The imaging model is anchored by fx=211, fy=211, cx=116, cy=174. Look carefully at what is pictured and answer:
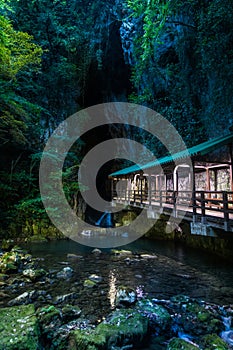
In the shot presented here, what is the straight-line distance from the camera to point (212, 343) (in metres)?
4.17

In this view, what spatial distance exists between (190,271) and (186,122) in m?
11.8

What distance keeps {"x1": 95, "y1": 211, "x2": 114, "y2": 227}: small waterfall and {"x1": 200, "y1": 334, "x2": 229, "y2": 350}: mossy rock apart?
1712cm

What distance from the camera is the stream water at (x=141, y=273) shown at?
21.1 feet

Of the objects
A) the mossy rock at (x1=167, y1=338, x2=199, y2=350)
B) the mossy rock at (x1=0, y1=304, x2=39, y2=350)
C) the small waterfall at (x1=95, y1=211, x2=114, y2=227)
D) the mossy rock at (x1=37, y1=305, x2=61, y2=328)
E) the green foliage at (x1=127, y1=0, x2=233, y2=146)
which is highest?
the green foliage at (x1=127, y1=0, x2=233, y2=146)

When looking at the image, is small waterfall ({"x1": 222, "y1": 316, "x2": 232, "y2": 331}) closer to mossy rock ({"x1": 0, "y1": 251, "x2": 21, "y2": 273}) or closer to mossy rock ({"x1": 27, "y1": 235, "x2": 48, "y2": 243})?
A: mossy rock ({"x1": 0, "y1": 251, "x2": 21, "y2": 273})

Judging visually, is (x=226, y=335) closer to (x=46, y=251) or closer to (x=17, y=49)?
(x=46, y=251)

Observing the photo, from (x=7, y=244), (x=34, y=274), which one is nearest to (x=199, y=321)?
(x=34, y=274)

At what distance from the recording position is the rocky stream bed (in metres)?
4.11

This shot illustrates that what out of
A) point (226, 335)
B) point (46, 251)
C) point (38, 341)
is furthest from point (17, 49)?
point (226, 335)

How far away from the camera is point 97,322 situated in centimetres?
506

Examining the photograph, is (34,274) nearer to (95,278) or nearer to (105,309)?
(95,278)

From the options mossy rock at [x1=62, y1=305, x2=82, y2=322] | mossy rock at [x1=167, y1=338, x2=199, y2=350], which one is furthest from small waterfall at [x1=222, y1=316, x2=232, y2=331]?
mossy rock at [x1=62, y1=305, x2=82, y2=322]

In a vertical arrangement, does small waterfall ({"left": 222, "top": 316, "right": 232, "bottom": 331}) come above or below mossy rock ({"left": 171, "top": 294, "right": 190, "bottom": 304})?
below

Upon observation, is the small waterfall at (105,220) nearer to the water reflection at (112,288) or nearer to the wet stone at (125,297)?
the water reflection at (112,288)
